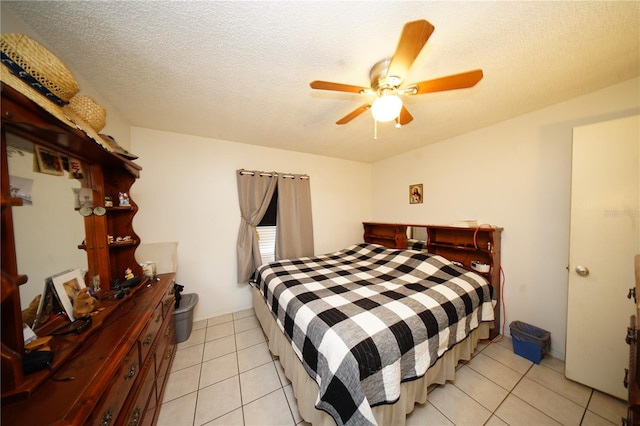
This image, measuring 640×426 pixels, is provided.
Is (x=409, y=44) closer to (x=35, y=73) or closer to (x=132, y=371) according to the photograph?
(x=35, y=73)

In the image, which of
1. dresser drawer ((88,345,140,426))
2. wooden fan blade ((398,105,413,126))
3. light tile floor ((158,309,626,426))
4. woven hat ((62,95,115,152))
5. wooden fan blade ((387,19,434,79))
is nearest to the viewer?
dresser drawer ((88,345,140,426))

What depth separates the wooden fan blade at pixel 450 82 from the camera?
107cm

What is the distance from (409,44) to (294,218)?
2431 mm

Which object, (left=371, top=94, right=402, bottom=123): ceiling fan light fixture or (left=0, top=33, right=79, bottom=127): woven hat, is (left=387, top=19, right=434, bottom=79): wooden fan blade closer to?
(left=371, top=94, right=402, bottom=123): ceiling fan light fixture

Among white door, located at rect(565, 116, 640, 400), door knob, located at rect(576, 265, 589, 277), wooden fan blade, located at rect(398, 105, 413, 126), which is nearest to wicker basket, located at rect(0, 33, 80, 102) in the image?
wooden fan blade, located at rect(398, 105, 413, 126)

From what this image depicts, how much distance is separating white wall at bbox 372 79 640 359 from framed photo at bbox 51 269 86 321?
11.3ft

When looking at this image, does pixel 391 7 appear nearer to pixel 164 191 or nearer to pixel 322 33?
pixel 322 33

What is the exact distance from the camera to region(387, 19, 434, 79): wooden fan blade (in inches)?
31.4

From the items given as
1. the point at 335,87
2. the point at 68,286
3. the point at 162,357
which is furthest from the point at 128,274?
the point at 335,87

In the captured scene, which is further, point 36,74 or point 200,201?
point 200,201

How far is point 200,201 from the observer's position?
2.52 m

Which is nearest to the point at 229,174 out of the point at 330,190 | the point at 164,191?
the point at 164,191

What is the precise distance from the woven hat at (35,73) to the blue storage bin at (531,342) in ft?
11.8

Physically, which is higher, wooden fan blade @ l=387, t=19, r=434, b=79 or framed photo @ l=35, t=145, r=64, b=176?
wooden fan blade @ l=387, t=19, r=434, b=79
